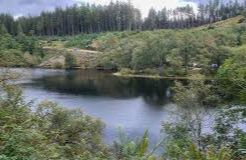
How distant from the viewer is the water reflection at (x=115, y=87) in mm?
81625

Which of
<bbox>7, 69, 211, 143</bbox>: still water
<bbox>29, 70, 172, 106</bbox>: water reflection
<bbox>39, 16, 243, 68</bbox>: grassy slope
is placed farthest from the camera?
<bbox>39, 16, 243, 68</bbox>: grassy slope

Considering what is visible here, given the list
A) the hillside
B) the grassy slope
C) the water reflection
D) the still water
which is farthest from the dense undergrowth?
the grassy slope

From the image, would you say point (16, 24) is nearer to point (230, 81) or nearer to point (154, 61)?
point (154, 61)

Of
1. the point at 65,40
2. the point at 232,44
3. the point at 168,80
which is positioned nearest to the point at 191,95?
the point at 168,80

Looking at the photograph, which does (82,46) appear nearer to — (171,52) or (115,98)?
(171,52)

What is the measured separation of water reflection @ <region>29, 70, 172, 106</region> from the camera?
81625 millimetres

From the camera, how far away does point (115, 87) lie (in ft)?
309

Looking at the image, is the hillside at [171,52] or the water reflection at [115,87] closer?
the water reflection at [115,87]

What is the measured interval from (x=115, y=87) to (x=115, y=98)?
1541cm

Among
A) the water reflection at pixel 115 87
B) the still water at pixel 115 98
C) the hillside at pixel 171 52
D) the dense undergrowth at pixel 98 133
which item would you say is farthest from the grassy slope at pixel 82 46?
the dense undergrowth at pixel 98 133

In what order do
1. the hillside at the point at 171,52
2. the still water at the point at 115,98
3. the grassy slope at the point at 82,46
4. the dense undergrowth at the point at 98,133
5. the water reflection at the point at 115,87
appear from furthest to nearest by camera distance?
the grassy slope at the point at 82,46 → the hillside at the point at 171,52 → the water reflection at the point at 115,87 → the still water at the point at 115,98 → the dense undergrowth at the point at 98,133

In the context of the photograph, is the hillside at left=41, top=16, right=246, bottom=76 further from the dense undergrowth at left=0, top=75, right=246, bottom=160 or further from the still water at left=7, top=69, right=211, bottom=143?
the dense undergrowth at left=0, top=75, right=246, bottom=160

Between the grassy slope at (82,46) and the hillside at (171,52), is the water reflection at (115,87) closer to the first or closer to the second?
the hillside at (171,52)

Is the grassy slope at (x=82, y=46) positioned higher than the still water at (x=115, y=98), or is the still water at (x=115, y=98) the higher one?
the grassy slope at (x=82, y=46)
